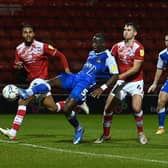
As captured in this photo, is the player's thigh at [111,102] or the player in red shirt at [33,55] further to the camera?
the player in red shirt at [33,55]

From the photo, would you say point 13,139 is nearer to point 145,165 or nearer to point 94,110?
point 145,165

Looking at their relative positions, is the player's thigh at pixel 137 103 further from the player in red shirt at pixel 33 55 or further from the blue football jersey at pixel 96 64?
the player in red shirt at pixel 33 55

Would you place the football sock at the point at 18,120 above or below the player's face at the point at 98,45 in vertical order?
below

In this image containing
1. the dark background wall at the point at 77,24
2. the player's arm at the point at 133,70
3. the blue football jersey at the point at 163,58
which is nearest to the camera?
the player's arm at the point at 133,70

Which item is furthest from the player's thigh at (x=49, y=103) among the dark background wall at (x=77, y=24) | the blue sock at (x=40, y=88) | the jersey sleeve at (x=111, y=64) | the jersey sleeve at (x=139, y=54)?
the dark background wall at (x=77, y=24)

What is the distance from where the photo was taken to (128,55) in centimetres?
1172

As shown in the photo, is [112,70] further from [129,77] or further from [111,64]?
[129,77]

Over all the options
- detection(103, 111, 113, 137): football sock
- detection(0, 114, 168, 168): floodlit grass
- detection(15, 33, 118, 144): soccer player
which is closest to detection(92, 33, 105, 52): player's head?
detection(15, 33, 118, 144): soccer player

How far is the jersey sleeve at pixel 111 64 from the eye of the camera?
11.2 metres

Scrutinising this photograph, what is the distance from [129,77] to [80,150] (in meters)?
1.97

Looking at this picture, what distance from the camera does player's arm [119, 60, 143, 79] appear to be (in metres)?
11.5

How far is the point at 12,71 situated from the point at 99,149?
451 inches

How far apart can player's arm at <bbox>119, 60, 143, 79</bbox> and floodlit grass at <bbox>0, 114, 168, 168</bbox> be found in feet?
3.51

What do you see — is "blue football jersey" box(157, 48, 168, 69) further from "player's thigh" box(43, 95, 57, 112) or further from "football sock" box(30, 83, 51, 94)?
"football sock" box(30, 83, 51, 94)
